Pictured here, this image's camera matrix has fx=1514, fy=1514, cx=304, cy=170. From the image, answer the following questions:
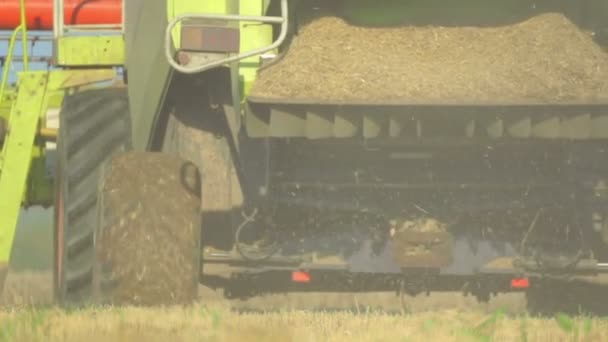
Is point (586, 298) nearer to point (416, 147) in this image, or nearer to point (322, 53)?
point (416, 147)

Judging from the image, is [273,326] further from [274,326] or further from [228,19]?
[228,19]

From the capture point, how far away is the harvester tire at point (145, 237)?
21.8 ft

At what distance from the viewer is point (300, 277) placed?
762cm

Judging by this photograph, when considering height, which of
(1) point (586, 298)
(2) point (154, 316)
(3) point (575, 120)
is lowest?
(1) point (586, 298)

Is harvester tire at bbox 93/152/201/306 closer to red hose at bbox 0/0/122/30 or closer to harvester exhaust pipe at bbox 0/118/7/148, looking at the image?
harvester exhaust pipe at bbox 0/118/7/148

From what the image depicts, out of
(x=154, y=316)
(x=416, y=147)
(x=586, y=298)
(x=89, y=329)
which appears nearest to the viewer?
(x=89, y=329)

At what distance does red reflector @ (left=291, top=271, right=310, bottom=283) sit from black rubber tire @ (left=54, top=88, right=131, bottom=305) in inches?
40.0

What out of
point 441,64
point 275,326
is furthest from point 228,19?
point 275,326

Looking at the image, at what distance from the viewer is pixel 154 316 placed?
19.0 feet

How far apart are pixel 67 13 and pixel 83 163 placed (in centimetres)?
283

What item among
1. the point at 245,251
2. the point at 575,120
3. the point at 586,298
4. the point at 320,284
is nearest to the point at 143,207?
the point at 245,251

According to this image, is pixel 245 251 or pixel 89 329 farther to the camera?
pixel 245 251

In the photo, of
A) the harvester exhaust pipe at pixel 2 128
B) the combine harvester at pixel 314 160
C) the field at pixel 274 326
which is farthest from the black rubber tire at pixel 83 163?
the harvester exhaust pipe at pixel 2 128

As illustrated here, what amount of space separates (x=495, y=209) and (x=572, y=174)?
1.36 feet
